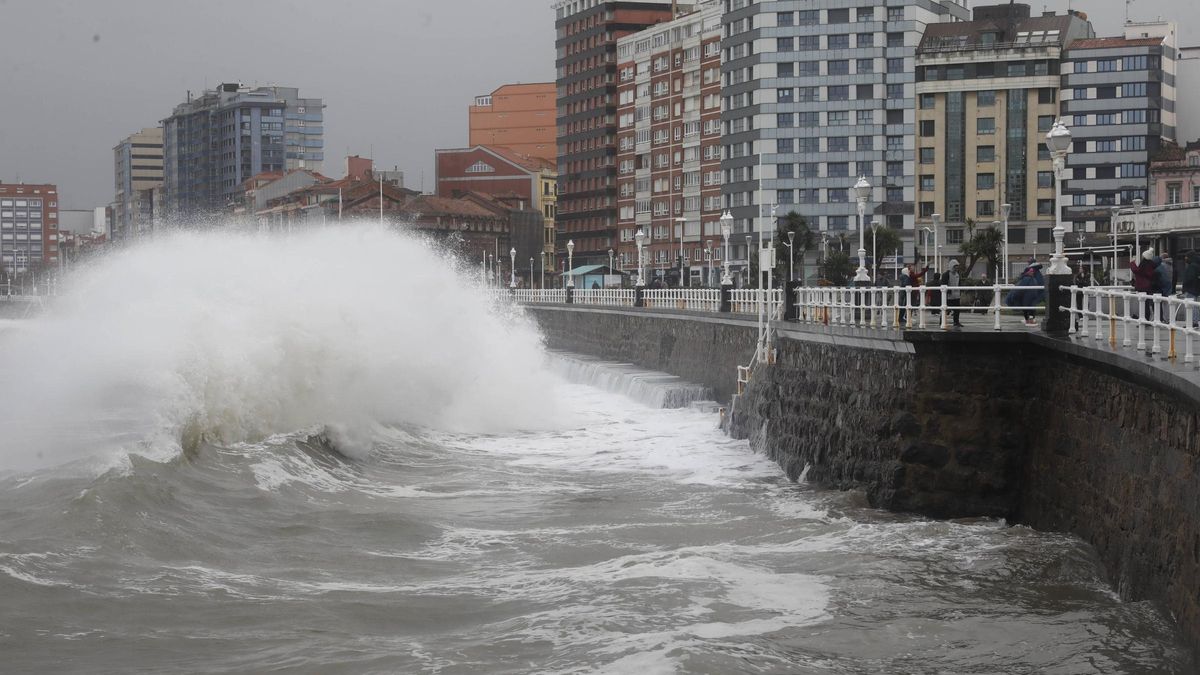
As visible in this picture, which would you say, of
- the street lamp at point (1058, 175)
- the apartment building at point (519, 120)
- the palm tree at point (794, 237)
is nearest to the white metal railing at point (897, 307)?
the street lamp at point (1058, 175)

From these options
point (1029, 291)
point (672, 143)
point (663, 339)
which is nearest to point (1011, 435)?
point (1029, 291)

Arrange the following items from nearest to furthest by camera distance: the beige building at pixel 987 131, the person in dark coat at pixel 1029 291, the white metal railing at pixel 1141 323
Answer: the white metal railing at pixel 1141 323 < the person in dark coat at pixel 1029 291 < the beige building at pixel 987 131

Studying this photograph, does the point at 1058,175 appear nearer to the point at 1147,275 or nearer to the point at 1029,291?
the point at 1147,275

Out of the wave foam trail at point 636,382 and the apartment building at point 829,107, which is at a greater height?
the apartment building at point 829,107

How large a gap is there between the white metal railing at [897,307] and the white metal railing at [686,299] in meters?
13.0

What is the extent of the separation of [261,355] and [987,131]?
76842 mm

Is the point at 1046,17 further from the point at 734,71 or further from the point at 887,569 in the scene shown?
the point at 887,569

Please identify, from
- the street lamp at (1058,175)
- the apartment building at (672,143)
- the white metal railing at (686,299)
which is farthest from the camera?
the apartment building at (672,143)

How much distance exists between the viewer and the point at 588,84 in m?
122

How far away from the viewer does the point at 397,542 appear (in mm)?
16594

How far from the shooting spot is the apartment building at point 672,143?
337 feet

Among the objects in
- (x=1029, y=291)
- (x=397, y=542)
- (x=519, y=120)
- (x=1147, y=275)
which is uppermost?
(x=519, y=120)

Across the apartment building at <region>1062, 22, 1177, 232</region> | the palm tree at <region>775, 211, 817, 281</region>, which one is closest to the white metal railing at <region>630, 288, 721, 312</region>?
the palm tree at <region>775, 211, 817, 281</region>

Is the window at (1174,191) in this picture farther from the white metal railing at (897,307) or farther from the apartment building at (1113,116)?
the white metal railing at (897,307)
